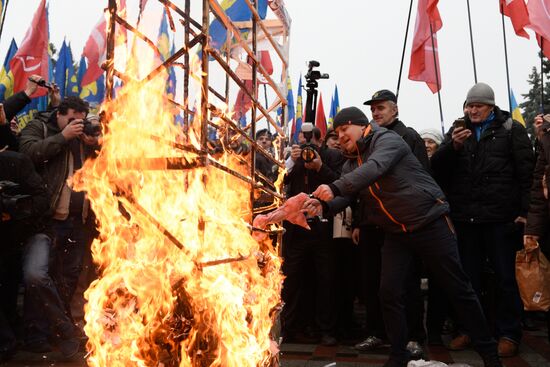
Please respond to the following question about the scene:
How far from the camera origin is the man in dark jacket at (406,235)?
13.9 ft

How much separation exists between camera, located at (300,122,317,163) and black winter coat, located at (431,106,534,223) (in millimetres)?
1285

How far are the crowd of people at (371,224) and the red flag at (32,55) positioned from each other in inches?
198

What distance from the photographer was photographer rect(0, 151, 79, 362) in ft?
14.8

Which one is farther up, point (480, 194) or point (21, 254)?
point (480, 194)

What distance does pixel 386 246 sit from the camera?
4.49 metres

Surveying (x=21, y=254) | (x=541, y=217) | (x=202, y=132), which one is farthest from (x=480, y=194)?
(x=21, y=254)

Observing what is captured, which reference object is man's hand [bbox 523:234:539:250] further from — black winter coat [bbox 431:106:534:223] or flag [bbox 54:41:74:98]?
flag [bbox 54:41:74:98]

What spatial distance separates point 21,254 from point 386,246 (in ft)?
10.1

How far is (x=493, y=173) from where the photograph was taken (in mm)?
5293

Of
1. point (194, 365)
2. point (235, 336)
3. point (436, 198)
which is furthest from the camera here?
point (436, 198)

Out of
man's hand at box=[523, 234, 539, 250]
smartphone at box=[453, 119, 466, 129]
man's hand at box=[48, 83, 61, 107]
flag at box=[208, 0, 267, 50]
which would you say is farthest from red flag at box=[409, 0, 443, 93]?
man's hand at box=[48, 83, 61, 107]

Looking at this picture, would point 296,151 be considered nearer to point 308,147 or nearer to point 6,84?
point 308,147

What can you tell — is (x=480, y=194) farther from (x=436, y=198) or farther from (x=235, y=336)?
(x=235, y=336)

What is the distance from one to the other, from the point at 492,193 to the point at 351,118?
171 centimetres
